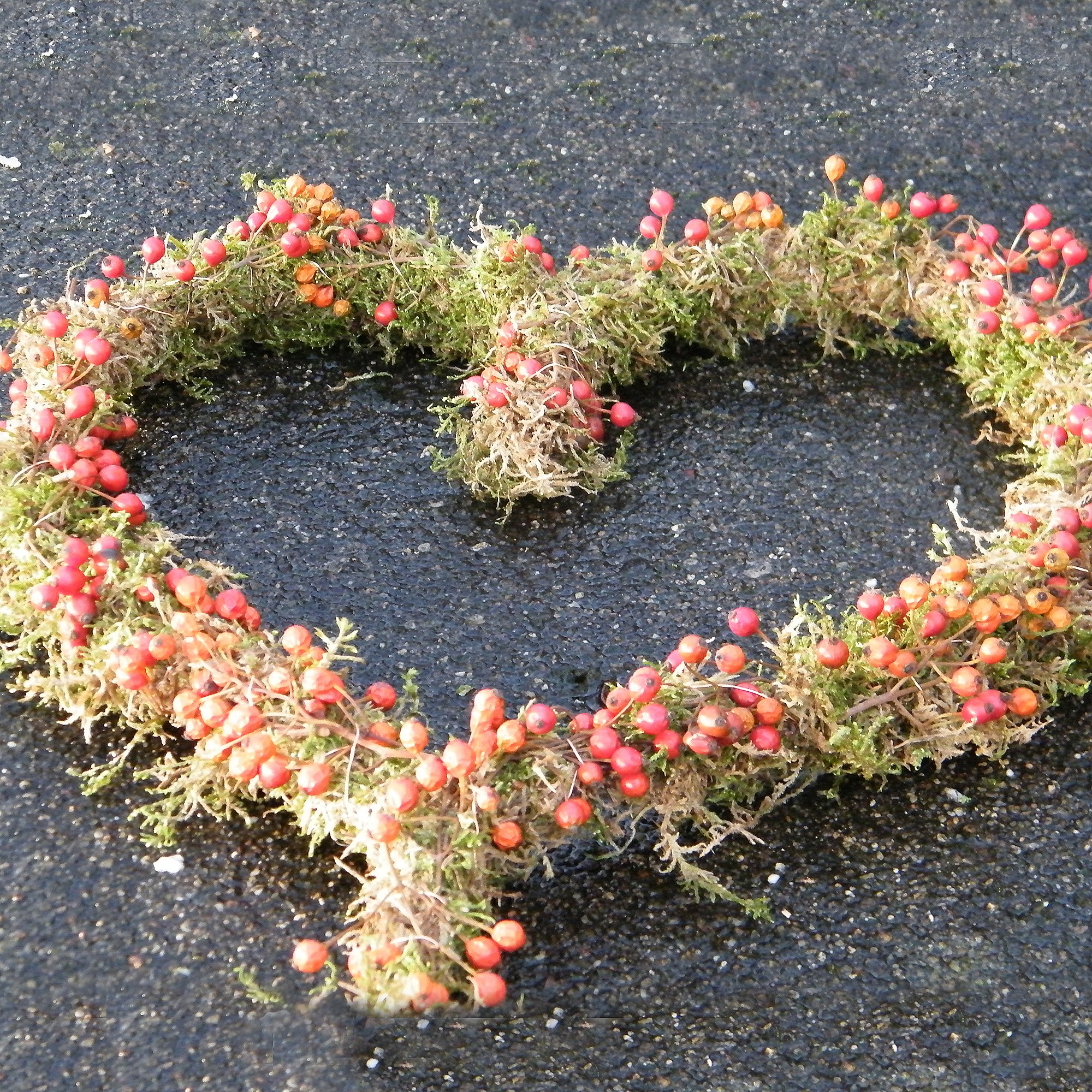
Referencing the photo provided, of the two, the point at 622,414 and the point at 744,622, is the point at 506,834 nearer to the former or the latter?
the point at 744,622

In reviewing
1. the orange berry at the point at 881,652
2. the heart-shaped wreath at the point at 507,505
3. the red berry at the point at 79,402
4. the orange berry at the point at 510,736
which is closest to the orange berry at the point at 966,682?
the heart-shaped wreath at the point at 507,505

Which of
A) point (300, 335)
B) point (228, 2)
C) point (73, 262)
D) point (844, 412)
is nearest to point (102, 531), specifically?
point (300, 335)

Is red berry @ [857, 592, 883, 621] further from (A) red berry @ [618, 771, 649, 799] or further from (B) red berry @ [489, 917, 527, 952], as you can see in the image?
(B) red berry @ [489, 917, 527, 952]

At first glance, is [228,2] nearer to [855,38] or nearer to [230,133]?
[230,133]

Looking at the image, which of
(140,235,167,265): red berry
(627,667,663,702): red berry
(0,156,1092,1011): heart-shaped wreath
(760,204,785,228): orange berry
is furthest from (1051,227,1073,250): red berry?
(140,235,167,265): red berry

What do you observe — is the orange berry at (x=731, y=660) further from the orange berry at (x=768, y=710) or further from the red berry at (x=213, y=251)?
the red berry at (x=213, y=251)

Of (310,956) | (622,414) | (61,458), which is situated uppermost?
(61,458)

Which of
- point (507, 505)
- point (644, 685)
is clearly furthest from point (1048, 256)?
point (644, 685)
